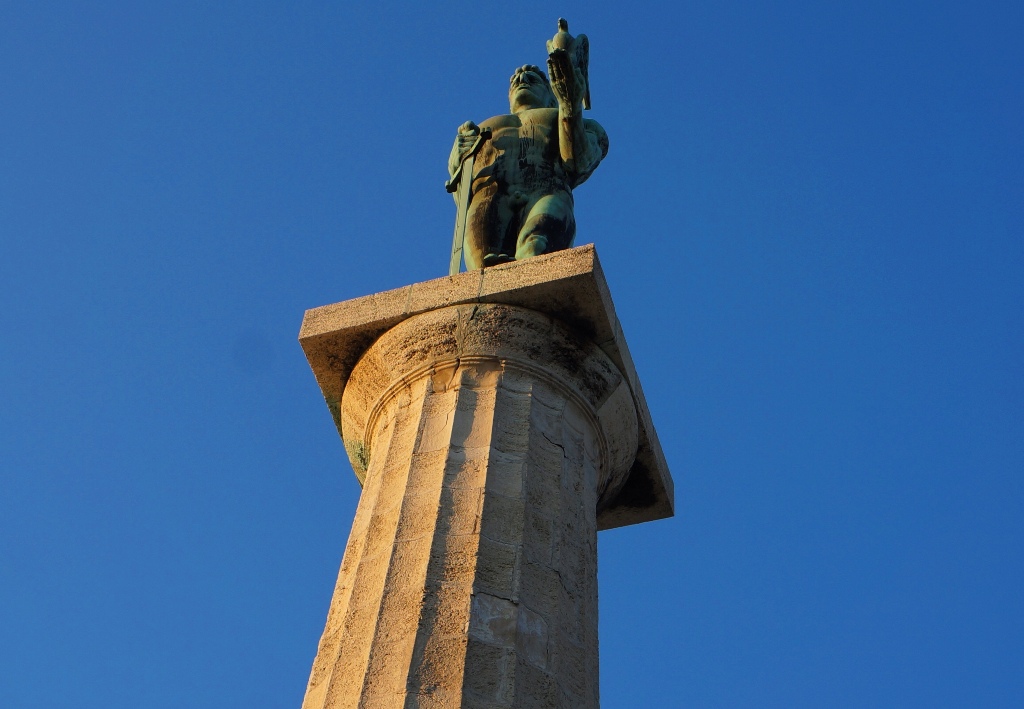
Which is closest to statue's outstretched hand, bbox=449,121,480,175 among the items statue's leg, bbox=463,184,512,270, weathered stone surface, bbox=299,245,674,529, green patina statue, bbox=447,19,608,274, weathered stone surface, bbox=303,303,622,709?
green patina statue, bbox=447,19,608,274

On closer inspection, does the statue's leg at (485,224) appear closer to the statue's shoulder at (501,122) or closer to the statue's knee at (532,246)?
the statue's knee at (532,246)

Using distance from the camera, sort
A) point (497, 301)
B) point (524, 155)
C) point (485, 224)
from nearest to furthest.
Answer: point (497, 301)
point (485, 224)
point (524, 155)

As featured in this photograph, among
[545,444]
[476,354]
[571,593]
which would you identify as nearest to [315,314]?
[476,354]

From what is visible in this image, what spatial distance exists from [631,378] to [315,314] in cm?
192

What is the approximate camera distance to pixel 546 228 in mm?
8656

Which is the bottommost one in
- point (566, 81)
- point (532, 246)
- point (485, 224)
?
point (532, 246)

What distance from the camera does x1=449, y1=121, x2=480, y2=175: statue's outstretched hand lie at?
9445 mm

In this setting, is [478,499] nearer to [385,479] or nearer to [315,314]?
[385,479]

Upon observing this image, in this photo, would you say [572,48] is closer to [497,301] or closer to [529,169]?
[529,169]

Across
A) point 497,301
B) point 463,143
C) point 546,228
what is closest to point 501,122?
point 463,143

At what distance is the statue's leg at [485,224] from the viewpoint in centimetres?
873

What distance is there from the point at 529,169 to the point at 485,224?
0.60 meters

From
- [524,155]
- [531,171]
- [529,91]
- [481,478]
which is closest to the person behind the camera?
[481,478]

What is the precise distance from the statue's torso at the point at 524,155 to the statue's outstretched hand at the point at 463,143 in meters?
0.09
